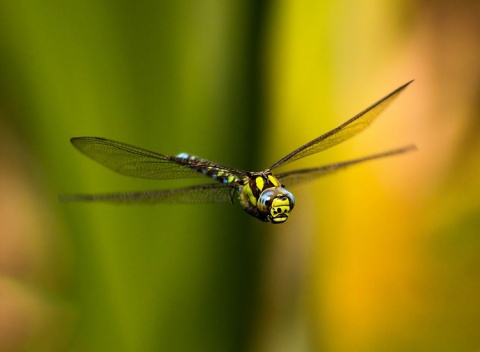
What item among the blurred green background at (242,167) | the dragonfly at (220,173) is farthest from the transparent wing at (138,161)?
the blurred green background at (242,167)

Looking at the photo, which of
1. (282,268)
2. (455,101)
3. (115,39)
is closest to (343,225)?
(282,268)

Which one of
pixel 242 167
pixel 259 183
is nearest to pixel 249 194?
pixel 259 183

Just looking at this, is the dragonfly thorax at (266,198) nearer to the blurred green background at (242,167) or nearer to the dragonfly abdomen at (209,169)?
A: the dragonfly abdomen at (209,169)

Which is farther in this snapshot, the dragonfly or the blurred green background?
the blurred green background

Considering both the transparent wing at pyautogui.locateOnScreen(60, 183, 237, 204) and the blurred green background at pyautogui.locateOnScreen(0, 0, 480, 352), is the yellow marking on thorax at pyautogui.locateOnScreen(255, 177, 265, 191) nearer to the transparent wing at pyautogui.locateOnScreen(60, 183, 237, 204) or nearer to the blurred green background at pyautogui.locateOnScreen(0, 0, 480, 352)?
the transparent wing at pyautogui.locateOnScreen(60, 183, 237, 204)

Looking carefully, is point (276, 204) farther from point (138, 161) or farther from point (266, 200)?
point (138, 161)

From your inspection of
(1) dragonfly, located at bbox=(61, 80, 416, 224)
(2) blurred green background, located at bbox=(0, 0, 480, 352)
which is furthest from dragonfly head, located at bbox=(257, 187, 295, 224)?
(2) blurred green background, located at bbox=(0, 0, 480, 352)

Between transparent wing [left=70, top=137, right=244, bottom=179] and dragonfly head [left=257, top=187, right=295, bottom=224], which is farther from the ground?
transparent wing [left=70, top=137, right=244, bottom=179]
